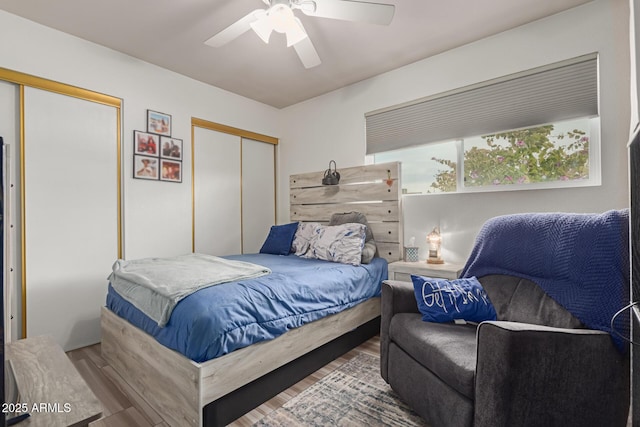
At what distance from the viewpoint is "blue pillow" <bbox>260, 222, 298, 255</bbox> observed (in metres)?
3.26

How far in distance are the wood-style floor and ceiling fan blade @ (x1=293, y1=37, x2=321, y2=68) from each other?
2.27m

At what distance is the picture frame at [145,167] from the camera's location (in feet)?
9.56

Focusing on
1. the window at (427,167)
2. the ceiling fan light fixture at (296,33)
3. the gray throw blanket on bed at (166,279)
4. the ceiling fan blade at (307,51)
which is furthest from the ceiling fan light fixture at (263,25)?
the window at (427,167)

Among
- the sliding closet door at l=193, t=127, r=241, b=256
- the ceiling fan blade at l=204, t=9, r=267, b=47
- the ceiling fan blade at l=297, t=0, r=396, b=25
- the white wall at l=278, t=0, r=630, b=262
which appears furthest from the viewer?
the sliding closet door at l=193, t=127, r=241, b=256

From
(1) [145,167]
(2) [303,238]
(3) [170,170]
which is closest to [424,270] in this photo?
(2) [303,238]

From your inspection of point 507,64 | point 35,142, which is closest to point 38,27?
point 35,142

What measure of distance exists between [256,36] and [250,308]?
2.19 metres

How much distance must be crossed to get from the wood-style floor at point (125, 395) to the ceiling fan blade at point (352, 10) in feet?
7.55

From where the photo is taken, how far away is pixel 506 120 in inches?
98.6

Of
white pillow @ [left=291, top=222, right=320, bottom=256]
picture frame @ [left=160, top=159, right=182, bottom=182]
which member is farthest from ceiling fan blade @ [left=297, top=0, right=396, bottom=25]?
picture frame @ [left=160, top=159, right=182, bottom=182]

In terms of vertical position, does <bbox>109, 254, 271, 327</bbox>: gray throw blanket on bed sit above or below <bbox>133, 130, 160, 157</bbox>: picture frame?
below

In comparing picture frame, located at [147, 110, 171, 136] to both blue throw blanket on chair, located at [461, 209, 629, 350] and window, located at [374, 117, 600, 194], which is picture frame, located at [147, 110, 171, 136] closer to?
window, located at [374, 117, 600, 194]

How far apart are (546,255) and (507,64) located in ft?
5.67

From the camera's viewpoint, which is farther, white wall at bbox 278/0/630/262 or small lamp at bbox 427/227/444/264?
small lamp at bbox 427/227/444/264
